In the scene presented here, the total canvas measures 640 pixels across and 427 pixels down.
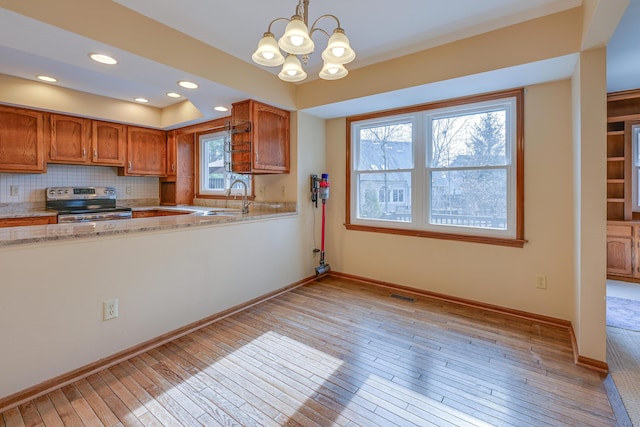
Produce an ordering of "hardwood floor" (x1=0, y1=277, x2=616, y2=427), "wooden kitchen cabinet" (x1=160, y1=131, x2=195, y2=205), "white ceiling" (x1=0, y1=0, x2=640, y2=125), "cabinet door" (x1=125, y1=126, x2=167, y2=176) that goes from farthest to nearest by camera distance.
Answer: "wooden kitchen cabinet" (x1=160, y1=131, x2=195, y2=205)
"cabinet door" (x1=125, y1=126, x2=167, y2=176)
"white ceiling" (x1=0, y1=0, x2=640, y2=125)
"hardwood floor" (x1=0, y1=277, x2=616, y2=427)

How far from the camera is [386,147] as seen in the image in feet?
12.0

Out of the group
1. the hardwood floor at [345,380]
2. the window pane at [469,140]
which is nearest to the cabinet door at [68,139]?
the hardwood floor at [345,380]

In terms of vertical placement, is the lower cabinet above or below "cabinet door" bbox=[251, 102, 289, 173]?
below

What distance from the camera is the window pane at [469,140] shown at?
2908mm

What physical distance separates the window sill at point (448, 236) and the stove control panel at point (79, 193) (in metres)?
3.63

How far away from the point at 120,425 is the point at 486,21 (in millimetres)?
A: 3579

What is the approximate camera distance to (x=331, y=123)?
4.04 metres

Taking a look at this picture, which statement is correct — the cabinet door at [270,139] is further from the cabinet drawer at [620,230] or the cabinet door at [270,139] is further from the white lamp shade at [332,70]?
the cabinet drawer at [620,230]

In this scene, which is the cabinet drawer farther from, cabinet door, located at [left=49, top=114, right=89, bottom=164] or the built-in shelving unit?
cabinet door, located at [left=49, top=114, right=89, bottom=164]

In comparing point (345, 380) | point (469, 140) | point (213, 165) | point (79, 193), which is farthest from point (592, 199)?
point (79, 193)

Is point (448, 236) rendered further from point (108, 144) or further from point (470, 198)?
point (108, 144)

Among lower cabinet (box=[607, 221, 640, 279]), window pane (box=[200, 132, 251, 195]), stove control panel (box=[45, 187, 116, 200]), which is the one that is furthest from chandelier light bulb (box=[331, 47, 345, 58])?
lower cabinet (box=[607, 221, 640, 279])

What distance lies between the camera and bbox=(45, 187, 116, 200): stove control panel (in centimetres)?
395

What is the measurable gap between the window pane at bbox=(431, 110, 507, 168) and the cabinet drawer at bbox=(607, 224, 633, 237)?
7.66ft
